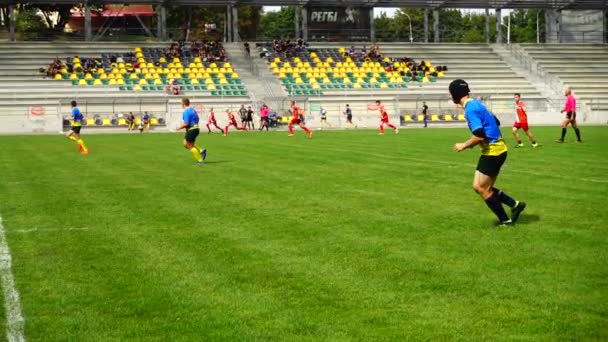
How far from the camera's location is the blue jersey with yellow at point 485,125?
1178 cm

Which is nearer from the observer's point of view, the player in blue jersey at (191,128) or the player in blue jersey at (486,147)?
the player in blue jersey at (486,147)

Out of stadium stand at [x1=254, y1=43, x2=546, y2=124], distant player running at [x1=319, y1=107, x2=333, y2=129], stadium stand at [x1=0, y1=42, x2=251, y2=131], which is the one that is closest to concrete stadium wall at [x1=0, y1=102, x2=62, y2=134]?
stadium stand at [x1=0, y1=42, x2=251, y2=131]

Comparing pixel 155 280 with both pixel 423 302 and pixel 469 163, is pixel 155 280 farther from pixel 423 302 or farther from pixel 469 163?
pixel 469 163

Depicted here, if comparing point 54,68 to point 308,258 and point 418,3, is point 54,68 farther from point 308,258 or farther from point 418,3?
point 308,258

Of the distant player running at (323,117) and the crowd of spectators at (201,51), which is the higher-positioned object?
the crowd of spectators at (201,51)

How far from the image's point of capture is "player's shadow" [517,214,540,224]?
39.9 ft

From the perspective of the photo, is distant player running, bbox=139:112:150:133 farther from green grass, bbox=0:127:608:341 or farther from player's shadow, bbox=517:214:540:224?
player's shadow, bbox=517:214:540:224

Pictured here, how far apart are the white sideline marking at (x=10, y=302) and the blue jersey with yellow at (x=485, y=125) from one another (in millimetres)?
5941

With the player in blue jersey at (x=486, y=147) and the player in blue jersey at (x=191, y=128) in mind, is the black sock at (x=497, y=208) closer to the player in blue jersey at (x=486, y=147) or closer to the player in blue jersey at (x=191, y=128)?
the player in blue jersey at (x=486, y=147)

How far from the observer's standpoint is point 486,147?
1195 centimetres

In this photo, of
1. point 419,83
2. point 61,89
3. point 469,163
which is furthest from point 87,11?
point 469,163

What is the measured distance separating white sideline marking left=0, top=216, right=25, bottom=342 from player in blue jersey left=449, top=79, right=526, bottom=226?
569cm

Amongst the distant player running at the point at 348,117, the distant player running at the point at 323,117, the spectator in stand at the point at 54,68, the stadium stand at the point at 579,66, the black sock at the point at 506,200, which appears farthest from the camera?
the stadium stand at the point at 579,66

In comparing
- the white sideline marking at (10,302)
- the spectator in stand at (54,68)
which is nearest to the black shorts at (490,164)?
the white sideline marking at (10,302)
